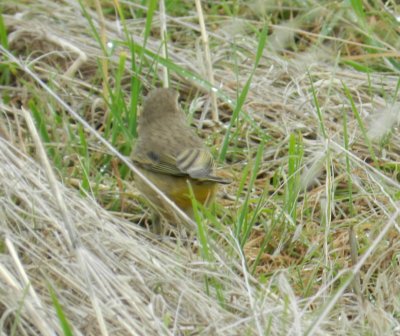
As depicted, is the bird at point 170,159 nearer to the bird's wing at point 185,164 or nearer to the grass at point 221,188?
the bird's wing at point 185,164

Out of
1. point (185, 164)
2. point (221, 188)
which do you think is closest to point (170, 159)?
point (185, 164)

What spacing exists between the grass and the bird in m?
0.11

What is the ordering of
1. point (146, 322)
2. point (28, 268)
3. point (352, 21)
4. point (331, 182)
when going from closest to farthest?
point (146, 322)
point (28, 268)
point (331, 182)
point (352, 21)

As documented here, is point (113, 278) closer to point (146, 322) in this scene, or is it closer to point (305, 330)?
point (146, 322)

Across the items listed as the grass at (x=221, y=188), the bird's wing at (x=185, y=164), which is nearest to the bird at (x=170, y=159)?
the bird's wing at (x=185, y=164)

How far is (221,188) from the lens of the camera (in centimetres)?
555

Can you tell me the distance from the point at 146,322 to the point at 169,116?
210 centimetres

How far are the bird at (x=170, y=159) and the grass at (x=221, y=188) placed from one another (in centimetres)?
11

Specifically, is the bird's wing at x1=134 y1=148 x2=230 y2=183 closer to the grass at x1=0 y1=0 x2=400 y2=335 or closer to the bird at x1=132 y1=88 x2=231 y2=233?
the bird at x1=132 y1=88 x2=231 y2=233

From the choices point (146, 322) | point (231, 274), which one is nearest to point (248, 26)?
point (231, 274)

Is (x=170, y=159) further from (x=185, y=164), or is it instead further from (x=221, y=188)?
(x=221, y=188)

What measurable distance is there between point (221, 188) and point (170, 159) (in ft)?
1.30

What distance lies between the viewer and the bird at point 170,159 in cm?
506

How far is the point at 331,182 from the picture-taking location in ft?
16.3
